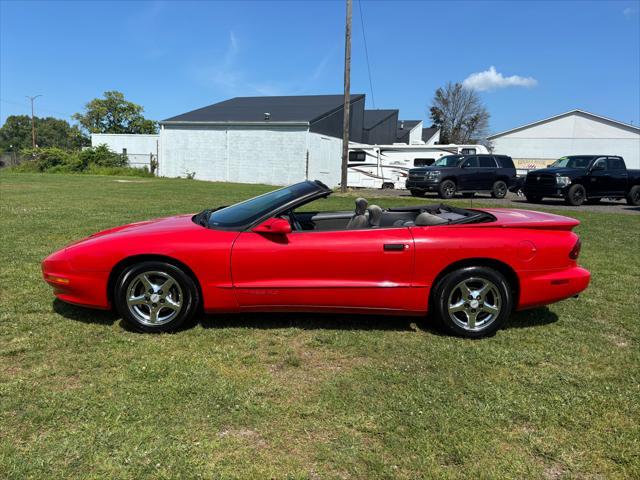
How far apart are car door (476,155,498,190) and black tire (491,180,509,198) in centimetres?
15

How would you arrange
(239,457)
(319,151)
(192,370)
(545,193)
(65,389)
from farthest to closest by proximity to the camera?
(319,151)
(545,193)
(192,370)
(65,389)
(239,457)

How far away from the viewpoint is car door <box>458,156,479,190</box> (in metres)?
18.0

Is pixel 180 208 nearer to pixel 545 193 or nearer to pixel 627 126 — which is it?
pixel 545 193

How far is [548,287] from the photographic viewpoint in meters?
3.85

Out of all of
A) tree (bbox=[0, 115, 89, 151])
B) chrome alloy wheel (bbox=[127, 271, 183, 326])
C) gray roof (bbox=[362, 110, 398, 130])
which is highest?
tree (bbox=[0, 115, 89, 151])

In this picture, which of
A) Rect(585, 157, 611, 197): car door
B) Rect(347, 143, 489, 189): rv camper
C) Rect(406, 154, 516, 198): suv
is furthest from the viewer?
Rect(347, 143, 489, 189): rv camper

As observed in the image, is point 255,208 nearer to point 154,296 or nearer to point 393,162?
point 154,296

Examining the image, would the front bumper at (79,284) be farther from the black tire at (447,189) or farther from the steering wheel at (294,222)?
the black tire at (447,189)

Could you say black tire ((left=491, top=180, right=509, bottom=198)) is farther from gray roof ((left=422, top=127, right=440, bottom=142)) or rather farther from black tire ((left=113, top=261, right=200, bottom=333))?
gray roof ((left=422, top=127, right=440, bottom=142))

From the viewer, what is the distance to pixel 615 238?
883 cm

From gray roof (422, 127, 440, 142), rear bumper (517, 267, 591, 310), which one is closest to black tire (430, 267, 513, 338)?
rear bumper (517, 267, 591, 310)

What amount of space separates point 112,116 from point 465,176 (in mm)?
75336

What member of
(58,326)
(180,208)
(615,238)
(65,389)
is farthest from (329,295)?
(180,208)

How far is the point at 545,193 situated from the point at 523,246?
13.9 meters
